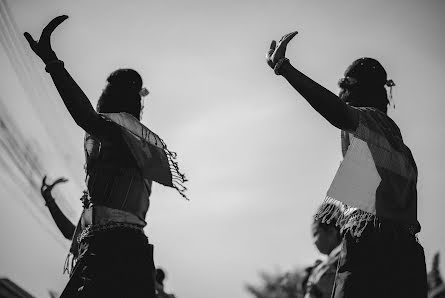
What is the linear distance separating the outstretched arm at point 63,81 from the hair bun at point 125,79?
67 cm

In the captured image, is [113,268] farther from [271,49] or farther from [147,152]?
[271,49]

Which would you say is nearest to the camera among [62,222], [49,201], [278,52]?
[278,52]

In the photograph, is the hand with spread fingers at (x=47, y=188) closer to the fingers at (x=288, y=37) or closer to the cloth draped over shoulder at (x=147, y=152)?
the cloth draped over shoulder at (x=147, y=152)

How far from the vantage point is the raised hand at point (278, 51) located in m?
2.81

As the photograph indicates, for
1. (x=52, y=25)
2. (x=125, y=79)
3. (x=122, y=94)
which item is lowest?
(x=52, y=25)

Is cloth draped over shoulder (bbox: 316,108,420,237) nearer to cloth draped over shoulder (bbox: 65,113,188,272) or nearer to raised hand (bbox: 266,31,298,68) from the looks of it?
raised hand (bbox: 266,31,298,68)

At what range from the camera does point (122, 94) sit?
375 centimetres

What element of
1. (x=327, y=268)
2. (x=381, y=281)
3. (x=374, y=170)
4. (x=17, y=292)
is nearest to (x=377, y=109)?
(x=374, y=170)

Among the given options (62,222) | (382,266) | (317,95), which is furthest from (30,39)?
(382,266)

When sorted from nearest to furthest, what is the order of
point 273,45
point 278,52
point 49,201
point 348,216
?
point 278,52, point 273,45, point 348,216, point 49,201

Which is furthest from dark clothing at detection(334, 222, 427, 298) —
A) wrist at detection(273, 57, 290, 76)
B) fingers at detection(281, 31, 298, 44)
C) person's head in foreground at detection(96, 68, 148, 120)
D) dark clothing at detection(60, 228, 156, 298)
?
person's head in foreground at detection(96, 68, 148, 120)

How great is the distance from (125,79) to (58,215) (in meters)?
1.34

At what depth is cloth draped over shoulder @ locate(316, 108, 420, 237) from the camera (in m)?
2.86

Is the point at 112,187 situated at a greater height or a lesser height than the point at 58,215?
lesser
